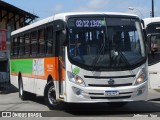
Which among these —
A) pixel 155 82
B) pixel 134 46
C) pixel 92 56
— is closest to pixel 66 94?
pixel 92 56

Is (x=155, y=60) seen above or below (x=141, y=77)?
above

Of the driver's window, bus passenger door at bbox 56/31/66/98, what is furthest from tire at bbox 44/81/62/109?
the driver's window

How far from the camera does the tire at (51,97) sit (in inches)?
562

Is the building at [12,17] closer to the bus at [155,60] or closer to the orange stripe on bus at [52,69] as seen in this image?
the bus at [155,60]

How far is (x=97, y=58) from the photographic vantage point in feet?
42.2

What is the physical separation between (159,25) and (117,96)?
7.11 meters

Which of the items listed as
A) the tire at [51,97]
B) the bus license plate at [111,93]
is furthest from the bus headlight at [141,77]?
the tire at [51,97]

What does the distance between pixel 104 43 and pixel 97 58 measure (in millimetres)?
534

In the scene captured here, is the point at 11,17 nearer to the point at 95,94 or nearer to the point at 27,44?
the point at 27,44

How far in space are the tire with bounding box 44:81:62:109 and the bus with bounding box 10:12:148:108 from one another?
0.04 meters

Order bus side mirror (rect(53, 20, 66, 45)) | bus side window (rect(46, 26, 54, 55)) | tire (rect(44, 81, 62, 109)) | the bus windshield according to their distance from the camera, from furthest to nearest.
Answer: bus side window (rect(46, 26, 54, 55)) < tire (rect(44, 81, 62, 109)) < bus side mirror (rect(53, 20, 66, 45)) < the bus windshield

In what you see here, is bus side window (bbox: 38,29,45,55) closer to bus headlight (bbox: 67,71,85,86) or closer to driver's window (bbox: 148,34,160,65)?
bus headlight (bbox: 67,71,85,86)

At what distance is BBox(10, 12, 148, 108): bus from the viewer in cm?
1271

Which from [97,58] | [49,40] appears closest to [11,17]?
[49,40]
